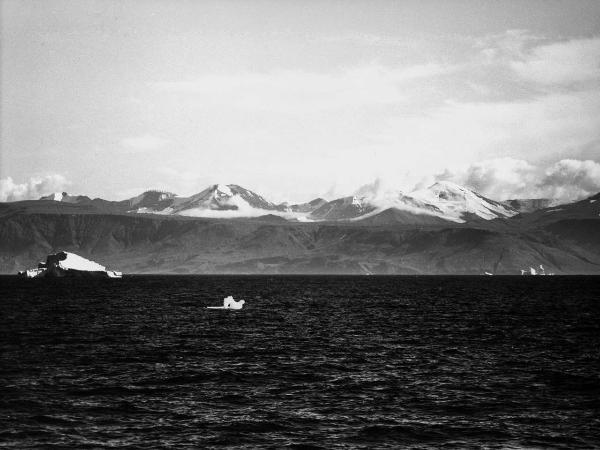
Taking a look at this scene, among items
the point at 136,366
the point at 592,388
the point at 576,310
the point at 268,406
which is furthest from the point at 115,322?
the point at 576,310

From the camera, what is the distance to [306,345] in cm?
7831

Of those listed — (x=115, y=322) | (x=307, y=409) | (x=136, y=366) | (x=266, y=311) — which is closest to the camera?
(x=307, y=409)

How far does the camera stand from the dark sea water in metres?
40.2

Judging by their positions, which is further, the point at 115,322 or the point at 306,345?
the point at 115,322

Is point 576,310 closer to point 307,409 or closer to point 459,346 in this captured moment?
point 459,346

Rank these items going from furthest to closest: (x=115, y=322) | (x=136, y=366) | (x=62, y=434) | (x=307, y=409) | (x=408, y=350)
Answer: (x=115, y=322) < (x=408, y=350) < (x=136, y=366) < (x=307, y=409) < (x=62, y=434)

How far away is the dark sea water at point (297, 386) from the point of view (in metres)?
40.2

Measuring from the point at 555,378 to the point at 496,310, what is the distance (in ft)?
274

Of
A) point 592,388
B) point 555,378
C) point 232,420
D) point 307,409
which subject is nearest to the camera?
point 232,420

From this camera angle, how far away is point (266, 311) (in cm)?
13300

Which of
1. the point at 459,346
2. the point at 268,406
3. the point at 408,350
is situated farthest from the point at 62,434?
the point at 459,346

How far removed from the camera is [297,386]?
5384 cm

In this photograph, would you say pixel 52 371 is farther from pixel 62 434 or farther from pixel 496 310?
pixel 496 310

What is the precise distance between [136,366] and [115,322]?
4541cm
